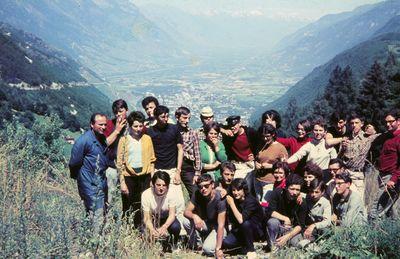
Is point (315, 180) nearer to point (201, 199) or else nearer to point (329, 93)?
point (201, 199)

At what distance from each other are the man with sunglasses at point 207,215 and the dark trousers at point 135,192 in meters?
0.65

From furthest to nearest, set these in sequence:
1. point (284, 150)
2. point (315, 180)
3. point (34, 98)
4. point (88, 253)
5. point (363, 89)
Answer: point (34, 98), point (363, 89), point (284, 150), point (315, 180), point (88, 253)

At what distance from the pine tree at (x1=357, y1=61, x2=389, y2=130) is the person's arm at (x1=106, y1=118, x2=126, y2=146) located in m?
40.0

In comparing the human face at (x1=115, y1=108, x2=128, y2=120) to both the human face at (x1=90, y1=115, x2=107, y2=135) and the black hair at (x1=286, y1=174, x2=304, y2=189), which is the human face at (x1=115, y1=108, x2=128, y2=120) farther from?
the black hair at (x1=286, y1=174, x2=304, y2=189)

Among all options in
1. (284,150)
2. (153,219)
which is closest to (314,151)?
(284,150)

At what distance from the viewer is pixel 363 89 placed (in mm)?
43688

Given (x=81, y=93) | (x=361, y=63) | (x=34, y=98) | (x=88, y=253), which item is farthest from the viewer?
(x=361, y=63)

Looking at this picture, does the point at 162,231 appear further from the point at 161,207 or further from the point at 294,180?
the point at 294,180

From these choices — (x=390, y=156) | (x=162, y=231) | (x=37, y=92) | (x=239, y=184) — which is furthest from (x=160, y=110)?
(x=37, y=92)

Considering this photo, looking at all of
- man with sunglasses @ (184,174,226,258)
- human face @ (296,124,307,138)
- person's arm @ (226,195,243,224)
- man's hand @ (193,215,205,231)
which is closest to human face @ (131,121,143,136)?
man with sunglasses @ (184,174,226,258)

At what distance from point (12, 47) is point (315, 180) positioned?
5311 inches

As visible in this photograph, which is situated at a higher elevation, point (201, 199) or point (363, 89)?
point (201, 199)

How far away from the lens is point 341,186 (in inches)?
188

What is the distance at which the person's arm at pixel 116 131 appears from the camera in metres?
4.98
